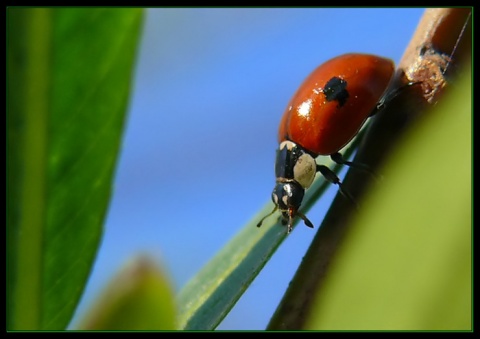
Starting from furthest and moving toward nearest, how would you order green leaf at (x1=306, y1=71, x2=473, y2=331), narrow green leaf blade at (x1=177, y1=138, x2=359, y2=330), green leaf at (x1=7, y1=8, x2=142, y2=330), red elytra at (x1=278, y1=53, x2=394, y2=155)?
red elytra at (x1=278, y1=53, x2=394, y2=155)
narrow green leaf blade at (x1=177, y1=138, x2=359, y2=330)
green leaf at (x1=7, y1=8, x2=142, y2=330)
green leaf at (x1=306, y1=71, x2=473, y2=331)

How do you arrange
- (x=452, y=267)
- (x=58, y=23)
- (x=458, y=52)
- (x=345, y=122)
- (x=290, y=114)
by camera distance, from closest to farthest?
(x=452, y=267) < (x=58, y=23) < (x=458, y=52) < (x=345, y=122) < (x=290, y=114)

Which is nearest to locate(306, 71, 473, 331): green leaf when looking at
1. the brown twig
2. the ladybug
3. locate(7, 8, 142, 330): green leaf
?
the brown twig

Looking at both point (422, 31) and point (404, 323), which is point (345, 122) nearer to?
point (422, 31)

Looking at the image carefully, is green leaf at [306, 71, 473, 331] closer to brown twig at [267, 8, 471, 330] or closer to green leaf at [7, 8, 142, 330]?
brown twig at [267, 8, 471, 330]

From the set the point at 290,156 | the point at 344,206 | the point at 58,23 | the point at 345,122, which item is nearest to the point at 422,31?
the point at 344,206

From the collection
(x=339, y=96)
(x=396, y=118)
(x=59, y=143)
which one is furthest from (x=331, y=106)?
(x=59, y=143)
